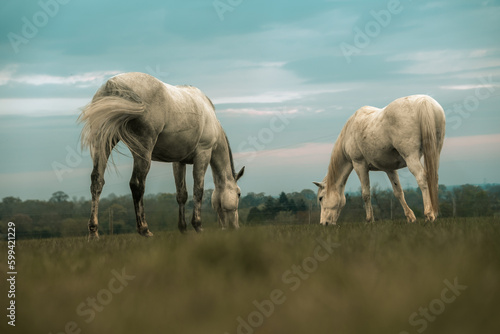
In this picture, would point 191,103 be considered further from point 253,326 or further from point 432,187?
point 253,326

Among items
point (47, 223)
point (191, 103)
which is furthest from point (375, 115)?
point (47, 223)

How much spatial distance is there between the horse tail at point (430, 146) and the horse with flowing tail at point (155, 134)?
138 inches

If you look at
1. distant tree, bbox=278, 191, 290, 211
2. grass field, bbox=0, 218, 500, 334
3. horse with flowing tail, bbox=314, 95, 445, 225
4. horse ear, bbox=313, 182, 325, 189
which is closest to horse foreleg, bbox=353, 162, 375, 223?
horse with flowing tail, bbox=314, 95, 445, 225

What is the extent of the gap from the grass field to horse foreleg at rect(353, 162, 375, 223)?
772 centimetres

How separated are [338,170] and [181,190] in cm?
440

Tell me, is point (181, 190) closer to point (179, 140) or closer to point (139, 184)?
point (179, 140)

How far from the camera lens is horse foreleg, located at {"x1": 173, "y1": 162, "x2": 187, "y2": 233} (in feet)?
28.6

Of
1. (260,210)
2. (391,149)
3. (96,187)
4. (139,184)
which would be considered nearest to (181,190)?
(139,184)

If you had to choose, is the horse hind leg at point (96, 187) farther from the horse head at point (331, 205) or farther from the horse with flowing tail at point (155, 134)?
the horse head at point (331, 205)

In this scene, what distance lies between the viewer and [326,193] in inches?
476

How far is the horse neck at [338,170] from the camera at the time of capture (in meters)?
12.0

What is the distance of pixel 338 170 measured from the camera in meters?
12.1

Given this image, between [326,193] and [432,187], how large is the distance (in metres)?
3.25

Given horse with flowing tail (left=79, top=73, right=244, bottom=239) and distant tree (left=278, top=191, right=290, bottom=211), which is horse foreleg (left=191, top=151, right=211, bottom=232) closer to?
horse with flowing tail (left=79, top=73, right=244, bottom=239)
